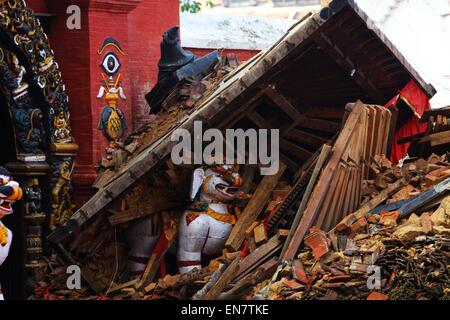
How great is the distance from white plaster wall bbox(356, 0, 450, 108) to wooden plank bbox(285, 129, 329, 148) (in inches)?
456

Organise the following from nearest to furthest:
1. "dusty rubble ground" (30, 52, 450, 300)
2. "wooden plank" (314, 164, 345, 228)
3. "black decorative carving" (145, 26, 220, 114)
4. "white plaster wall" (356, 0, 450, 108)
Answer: "dusty rubble ground" (30, 52, 450, 300), "wooden plank" (314, 164, 345, 228), "black decorative carving" (145, 26, 220, 114), "white plaster wall" (356, 0, 450, 108)

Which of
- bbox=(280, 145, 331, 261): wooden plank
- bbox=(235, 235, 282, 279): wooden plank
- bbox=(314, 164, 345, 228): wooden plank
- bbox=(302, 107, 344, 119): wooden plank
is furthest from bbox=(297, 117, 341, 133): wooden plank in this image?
bbox=(235, 235, 282, 279): wooden plank

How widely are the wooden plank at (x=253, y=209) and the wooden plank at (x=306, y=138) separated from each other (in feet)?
1.59

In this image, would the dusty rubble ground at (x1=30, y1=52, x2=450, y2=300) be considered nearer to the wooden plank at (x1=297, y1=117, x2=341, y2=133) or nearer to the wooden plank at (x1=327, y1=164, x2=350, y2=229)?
the wooden plank at (x1=327, y1=164, x2=350, y2=229)

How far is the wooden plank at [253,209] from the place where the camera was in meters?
14.0

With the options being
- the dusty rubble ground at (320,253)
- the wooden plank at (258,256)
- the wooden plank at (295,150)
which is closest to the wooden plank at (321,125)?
the wooden plank at (295,150)

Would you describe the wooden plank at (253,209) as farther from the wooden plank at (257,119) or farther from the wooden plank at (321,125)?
the wooden plank at (321,125)

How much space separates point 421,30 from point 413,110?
12168mm

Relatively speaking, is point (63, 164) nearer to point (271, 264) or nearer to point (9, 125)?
point (9, 125)

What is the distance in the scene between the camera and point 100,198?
46.0ft

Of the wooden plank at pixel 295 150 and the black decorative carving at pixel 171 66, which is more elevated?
the black decorative carving at pixel 171 66

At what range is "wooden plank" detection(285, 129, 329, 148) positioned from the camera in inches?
600

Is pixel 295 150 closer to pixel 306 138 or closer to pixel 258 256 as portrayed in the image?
pixel 306 138
